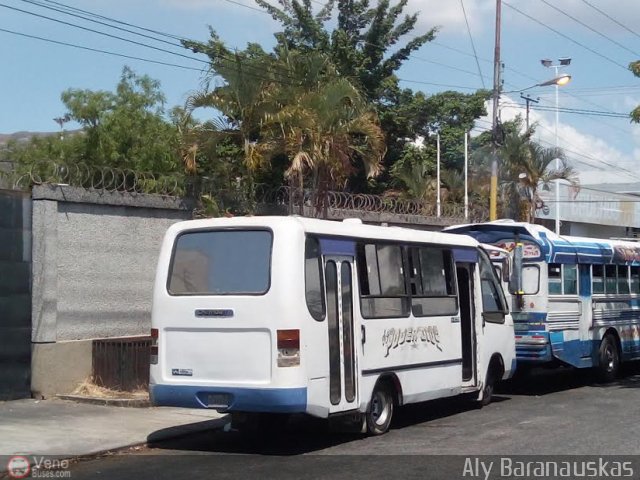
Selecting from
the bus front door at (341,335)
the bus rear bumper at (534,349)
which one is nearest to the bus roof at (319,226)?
the bus front door at (341,335)

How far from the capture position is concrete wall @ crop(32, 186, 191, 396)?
14.5 meters

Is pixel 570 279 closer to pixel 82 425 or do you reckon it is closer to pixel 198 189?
pixel 198 189

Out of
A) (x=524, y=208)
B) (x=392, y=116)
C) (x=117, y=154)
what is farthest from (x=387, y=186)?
(x=117, y=154)

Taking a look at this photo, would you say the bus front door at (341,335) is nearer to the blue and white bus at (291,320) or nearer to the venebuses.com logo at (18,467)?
the blue and white bus at (291,320)

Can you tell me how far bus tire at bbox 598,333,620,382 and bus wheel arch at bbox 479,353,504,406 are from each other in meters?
3.60

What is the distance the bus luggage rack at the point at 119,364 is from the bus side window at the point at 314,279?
17.2ft

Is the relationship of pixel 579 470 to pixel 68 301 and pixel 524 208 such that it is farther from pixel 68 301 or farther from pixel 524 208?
pixel 524 208

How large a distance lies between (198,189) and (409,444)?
7773 millimetres

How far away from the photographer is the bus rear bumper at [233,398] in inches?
397

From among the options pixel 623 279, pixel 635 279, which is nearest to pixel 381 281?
pixel 623 279

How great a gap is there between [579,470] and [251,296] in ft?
13.0

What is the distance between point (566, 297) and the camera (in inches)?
661

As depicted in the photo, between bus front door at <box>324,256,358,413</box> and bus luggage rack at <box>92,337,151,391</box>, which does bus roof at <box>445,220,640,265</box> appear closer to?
bus front door at <box>324,256,358,413</box>

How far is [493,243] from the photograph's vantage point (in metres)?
17.1
